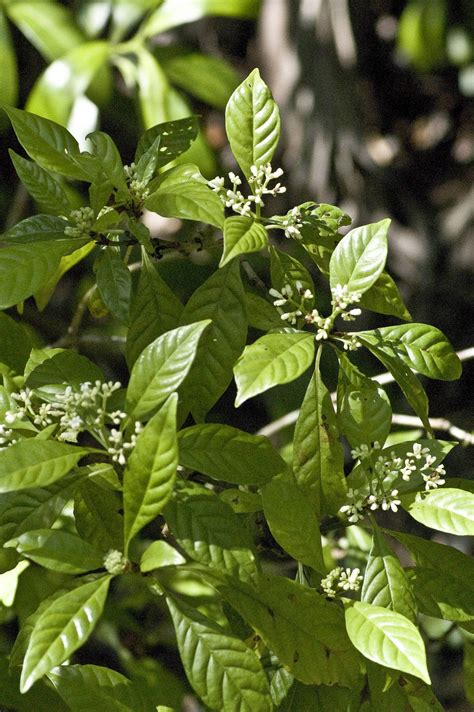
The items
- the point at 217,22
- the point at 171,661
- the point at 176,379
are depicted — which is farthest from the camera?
the point at 217,22

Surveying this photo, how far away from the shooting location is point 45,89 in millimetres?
1709

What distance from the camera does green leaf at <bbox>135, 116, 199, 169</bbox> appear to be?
3.10ft

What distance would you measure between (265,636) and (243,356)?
0.79ft

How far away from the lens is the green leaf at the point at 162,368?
741mm

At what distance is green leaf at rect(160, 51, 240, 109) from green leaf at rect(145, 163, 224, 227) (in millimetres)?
1093

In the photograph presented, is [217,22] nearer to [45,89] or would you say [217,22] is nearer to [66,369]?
[45,89]

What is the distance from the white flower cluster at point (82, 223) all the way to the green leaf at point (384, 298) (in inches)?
10.8

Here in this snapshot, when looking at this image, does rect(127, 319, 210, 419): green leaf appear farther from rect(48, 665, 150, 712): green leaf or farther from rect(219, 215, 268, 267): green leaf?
rect(48, 665, 150, 712): green leaf

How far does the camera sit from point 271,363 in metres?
0.77

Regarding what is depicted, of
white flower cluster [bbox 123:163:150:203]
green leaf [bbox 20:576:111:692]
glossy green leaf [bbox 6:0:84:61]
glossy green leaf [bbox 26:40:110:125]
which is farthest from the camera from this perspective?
glossy green leaf [bbox 6:0:84:61]

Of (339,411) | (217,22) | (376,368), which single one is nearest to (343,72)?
(217,22)

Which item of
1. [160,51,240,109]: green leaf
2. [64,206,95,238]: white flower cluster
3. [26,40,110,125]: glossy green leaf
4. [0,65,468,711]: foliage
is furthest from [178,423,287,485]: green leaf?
[160,51,240,109]: green leaf

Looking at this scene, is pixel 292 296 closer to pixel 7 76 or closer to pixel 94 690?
pixel 94 690

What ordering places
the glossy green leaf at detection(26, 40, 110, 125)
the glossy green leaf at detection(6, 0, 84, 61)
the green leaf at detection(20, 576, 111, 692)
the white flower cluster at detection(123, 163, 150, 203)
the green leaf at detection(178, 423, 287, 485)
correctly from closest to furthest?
the green leaf at detection(20, 576, 111, 692), the green leaf at detection(178, 423, 287, 485), the white flower cluster at detection(123, 163, 150, 203), the glossy green leaf at detection(26, 40, 110, 125), the glossy green leaf at detection(6, 0, 84, 61)
